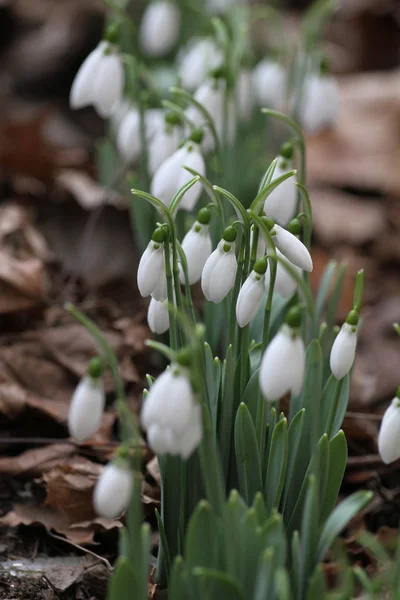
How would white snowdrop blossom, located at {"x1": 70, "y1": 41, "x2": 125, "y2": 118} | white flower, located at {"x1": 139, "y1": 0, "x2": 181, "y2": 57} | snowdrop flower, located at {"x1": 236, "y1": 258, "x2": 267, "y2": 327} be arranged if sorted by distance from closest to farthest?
1. snowdrop flower, located at {"x1": 236, "y1": 258, "x2": 267, "y2": 327}
2. white snowdrop blossom, located at {"x1": 70, "y1": 41, "x2": 125, "y2": 118}
3. white flower, located at {"x1": 139, "y1": 0, "x2": 181, "y2": 57}

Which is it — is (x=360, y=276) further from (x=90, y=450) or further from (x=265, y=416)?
(x=90, y=450)

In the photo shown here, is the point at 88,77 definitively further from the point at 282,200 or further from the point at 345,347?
the point at 345,347

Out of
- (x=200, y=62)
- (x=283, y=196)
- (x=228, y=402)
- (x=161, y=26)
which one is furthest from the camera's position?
(x=161, y=26)

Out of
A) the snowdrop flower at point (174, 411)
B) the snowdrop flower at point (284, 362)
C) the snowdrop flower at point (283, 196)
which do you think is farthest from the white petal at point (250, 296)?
the snowdrop flower at point (283, 196)

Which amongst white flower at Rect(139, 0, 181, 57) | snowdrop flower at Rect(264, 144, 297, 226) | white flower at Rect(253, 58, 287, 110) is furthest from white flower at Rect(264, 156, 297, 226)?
white flower at Rect(139, 0, 181, 57)

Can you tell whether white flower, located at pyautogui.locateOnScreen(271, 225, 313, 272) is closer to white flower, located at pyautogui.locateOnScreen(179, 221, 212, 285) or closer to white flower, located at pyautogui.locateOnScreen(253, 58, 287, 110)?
white flower, located at pyautogui.locateOnScreen(179, 221, 212, 285)

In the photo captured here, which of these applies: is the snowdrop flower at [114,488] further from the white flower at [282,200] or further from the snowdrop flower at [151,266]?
the white flower at [282,200]

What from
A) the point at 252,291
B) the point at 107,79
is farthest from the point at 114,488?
the point at 107,79
